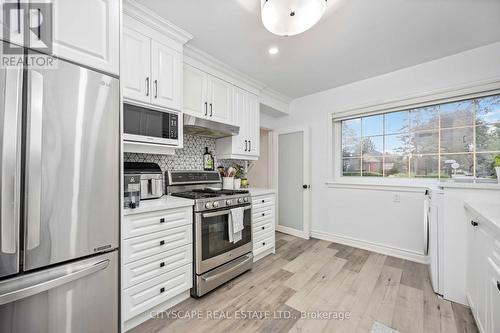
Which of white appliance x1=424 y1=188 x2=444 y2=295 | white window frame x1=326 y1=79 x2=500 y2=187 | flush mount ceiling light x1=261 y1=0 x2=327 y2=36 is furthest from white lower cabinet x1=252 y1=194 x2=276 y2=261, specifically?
flush mount ceiling light x1=261 y1=0 x2=327 y2=36

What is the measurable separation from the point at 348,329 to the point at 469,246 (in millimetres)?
1229

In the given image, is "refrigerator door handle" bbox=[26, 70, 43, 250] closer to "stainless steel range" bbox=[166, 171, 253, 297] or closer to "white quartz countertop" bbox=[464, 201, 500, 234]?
"stainless steel range" bbox=[166, 171, 253, 297]

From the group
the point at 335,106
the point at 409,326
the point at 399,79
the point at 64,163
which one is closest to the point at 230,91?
the point at 335,106

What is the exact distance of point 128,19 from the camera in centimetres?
167

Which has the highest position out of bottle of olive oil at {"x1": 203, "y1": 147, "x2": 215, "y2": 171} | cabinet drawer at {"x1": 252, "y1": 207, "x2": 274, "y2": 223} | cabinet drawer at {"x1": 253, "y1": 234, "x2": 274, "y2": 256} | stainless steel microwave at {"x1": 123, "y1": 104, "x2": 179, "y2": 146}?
stainless steel microwave at {"x1": 123, "y1": 104, "x2": 179, "y2": 146}

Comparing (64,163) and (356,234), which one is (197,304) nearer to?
(64,163)

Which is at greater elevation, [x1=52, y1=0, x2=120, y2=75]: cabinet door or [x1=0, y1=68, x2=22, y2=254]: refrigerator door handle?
[x1=52, y1=0, x2=120, y2=75]: cabinet door

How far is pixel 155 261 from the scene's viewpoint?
1.58 m

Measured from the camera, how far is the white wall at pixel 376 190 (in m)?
2.29

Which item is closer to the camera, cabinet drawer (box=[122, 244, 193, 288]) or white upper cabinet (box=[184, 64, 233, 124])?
cabinet drawer (box=[122, 244, 193, 288])

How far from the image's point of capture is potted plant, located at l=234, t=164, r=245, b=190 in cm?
296

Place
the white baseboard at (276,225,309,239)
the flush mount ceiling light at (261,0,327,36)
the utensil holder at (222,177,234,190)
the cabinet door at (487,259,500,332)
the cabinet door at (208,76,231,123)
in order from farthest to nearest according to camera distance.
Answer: the white baseboard at (276,225,309,239) < the utensil holder at (222,177,234,190) < the cabinet door at (208,76,231,123) < the flush mount ceiling light at (261,0,327,36) < the cabinet door at (487,259,500,332)

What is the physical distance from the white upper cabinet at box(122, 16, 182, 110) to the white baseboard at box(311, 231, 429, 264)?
121 inches

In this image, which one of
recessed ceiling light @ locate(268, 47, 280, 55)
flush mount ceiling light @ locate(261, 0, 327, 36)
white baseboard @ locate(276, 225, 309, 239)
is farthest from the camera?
white baseboard @ locate(276, 225, 309, 239)
